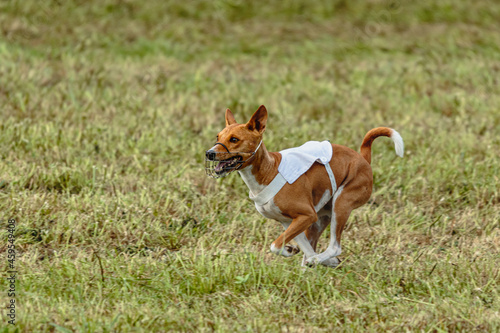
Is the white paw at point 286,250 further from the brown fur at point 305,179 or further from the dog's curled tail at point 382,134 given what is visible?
the dog's curled tail at point 382,134

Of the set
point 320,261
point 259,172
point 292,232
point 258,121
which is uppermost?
point 258,121

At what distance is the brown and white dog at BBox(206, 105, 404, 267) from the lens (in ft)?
14.0

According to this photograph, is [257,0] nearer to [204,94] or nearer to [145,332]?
A: [204,94]

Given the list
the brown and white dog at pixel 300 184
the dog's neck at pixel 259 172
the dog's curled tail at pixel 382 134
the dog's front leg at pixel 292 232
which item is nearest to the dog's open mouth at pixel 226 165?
the brown and white dog at pixel 300 184

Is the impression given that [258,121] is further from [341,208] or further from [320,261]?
[320,261]

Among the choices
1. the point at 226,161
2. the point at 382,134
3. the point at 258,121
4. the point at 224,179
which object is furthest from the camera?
the point at 224,179

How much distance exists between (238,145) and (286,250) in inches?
34.4

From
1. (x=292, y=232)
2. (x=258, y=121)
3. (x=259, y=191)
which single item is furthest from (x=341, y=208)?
(x=258, y=121)

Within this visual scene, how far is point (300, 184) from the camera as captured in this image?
4.47 metres

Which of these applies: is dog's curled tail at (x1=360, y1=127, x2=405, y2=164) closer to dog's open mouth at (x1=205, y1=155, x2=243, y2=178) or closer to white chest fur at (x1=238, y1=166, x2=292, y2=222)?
white chest fur at (x1=238, y1=166, x2=292, y2=222)

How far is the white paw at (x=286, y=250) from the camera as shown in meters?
4.35

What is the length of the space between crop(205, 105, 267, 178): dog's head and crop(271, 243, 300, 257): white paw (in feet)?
2.04

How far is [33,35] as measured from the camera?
1253 centimetres

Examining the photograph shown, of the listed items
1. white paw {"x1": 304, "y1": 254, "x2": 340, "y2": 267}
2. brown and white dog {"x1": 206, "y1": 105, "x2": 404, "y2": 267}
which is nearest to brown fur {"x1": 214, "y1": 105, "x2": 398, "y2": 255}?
brown and white dog {"x1": 206, "y1": 105, "x2": 404, "y2": 267}
